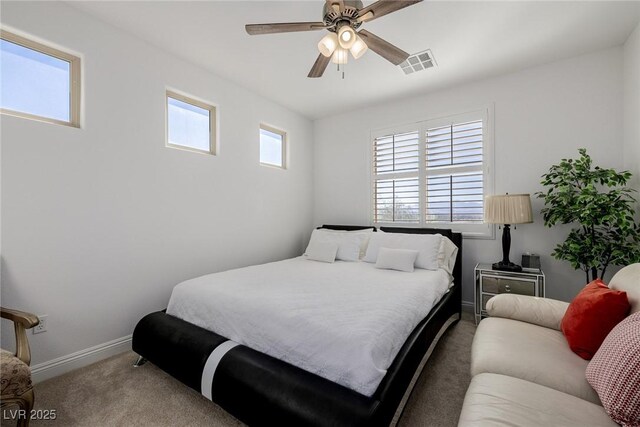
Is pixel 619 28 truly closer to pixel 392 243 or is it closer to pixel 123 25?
pixel 392 243

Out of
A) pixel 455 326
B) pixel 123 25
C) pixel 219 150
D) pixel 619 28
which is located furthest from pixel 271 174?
pixel 619 28

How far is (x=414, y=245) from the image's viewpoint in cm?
307

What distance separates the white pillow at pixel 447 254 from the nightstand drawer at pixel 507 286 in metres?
0.34

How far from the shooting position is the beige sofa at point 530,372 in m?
1.07

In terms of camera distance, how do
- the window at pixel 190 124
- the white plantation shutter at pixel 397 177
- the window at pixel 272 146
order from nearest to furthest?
the window at pixel 190 124, the white plantation shutter at pixel 397 177, the window at pixel 272 146

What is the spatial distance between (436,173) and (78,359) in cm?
402

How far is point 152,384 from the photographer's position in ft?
6.50

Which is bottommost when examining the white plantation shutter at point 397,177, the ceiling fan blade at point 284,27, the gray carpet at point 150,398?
the gray carpet at point 150,398

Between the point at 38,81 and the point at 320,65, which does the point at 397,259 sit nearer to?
the point at 320,65

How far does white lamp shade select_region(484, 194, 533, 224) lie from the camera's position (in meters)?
2.72

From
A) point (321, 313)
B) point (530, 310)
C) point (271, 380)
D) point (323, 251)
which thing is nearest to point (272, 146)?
point (323, 251)

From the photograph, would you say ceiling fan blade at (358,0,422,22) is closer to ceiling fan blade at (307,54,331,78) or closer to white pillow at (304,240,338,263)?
ceiling fan blade at (307,54,331,78)

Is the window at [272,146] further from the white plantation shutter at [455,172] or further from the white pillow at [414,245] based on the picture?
the white plantation shutter at [455,172]

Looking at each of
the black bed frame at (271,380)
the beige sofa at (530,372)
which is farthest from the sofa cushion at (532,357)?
the black bed frame at (271,380)
